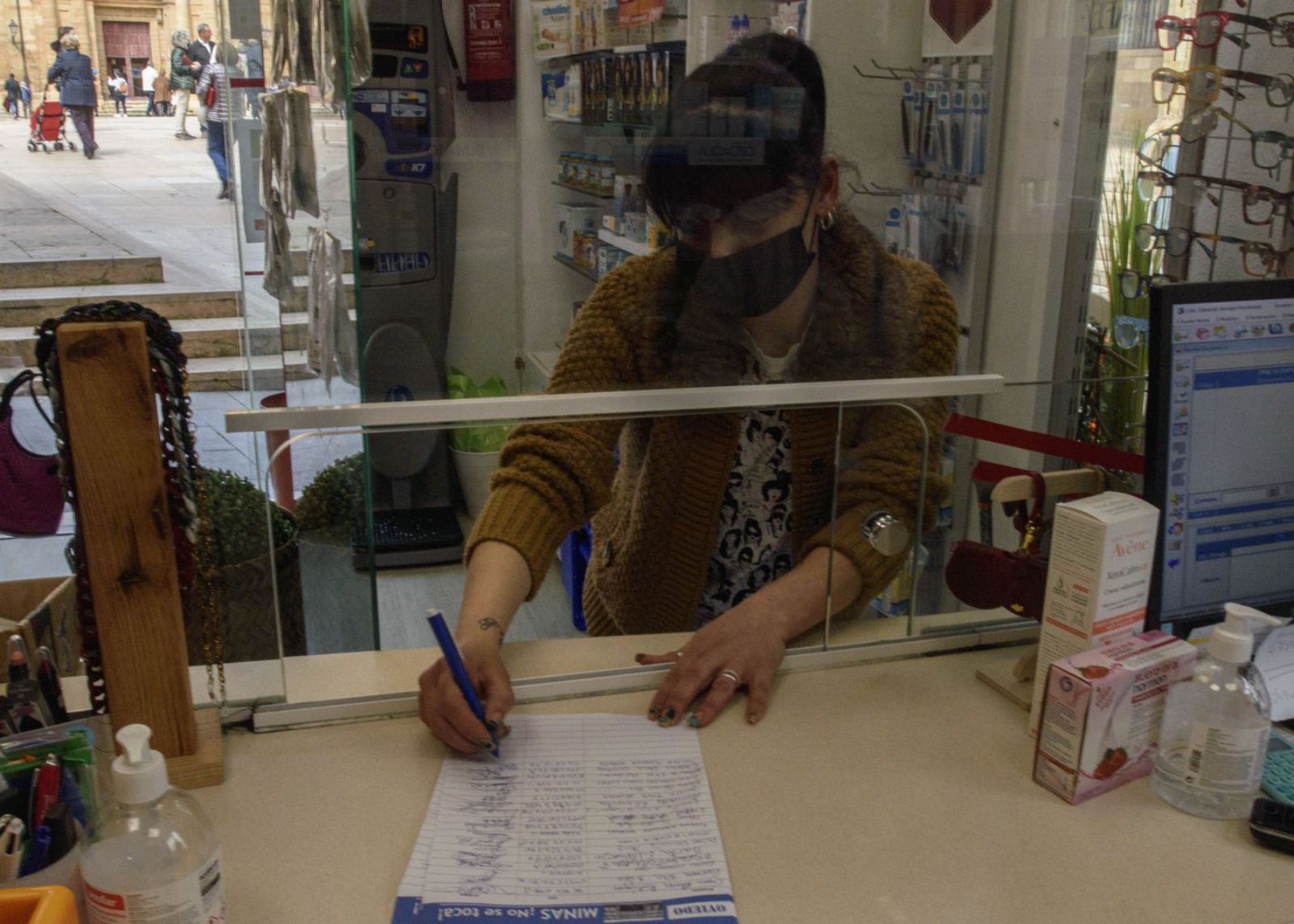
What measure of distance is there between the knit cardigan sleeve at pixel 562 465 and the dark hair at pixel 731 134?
0.68ft

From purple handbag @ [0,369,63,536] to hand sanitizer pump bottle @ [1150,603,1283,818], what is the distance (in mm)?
1024

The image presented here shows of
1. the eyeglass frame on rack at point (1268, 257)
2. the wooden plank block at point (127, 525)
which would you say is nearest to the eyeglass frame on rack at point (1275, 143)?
the eyeglass frame on rack at point (1268, 257)

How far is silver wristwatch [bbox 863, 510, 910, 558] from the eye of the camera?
51.6 inches

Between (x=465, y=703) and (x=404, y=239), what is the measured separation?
2.65 feet

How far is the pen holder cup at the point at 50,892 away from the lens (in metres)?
0.64

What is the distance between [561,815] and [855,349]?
2.51ft

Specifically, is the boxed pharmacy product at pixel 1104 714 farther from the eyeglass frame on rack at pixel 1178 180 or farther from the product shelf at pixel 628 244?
the eyeglass frame on rack at pixel 1178 180

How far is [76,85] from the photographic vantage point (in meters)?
2.70

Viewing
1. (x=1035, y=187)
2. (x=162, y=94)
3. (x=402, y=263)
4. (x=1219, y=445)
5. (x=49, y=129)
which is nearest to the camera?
(x=1219, y=445)

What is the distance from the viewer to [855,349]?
1437 millimetres

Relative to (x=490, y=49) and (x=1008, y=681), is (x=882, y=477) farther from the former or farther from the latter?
(x=490, y=49)

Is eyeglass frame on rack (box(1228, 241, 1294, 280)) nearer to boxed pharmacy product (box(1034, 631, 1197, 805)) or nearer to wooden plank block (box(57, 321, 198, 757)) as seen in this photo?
boxed pharmacy product (box(1034, 631, 1197, 805))

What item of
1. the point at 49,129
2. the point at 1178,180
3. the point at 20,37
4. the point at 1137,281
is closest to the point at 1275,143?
the point at 1178,180

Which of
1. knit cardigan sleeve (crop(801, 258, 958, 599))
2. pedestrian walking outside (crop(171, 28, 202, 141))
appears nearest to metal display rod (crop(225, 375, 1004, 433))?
knit cardigan sleeve (crop(801, 258, 958, 599))
